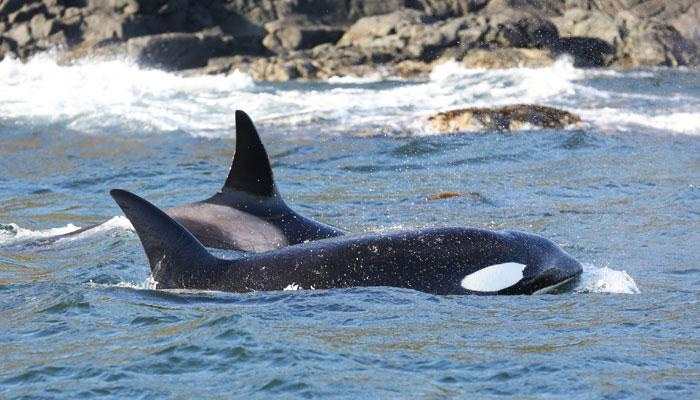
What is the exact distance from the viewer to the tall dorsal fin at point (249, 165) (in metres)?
10.0

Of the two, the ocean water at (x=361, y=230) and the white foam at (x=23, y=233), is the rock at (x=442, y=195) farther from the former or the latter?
the white foam at (x=23, y=233)

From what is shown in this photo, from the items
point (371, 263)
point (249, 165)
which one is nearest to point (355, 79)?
point (249, 165)

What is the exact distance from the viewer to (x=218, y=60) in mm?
37812

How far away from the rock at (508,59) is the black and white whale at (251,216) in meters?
26.3

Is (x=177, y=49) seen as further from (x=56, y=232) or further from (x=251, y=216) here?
(x=251, y=216)

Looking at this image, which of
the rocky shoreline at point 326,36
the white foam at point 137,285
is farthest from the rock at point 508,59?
the white foam at point 137,285

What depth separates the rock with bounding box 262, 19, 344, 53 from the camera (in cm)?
3956

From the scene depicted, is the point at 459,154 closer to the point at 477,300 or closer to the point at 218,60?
the point at 477,300

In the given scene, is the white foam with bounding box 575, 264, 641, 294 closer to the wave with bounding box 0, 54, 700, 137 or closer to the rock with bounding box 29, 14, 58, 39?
the wave with bounding box 0, 54, 700, 137

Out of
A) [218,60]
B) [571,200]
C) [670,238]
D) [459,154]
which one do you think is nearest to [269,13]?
[218,60]

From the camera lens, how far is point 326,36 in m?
40.4

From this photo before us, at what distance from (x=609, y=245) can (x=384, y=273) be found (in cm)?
398

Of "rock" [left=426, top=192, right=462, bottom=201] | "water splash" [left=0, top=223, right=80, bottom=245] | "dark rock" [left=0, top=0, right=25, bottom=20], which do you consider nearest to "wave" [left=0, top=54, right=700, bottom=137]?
"dark rock" [left=0, top=0, right=25, bottom=20]

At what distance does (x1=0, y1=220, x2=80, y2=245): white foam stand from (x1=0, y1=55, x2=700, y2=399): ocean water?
0.05 m
